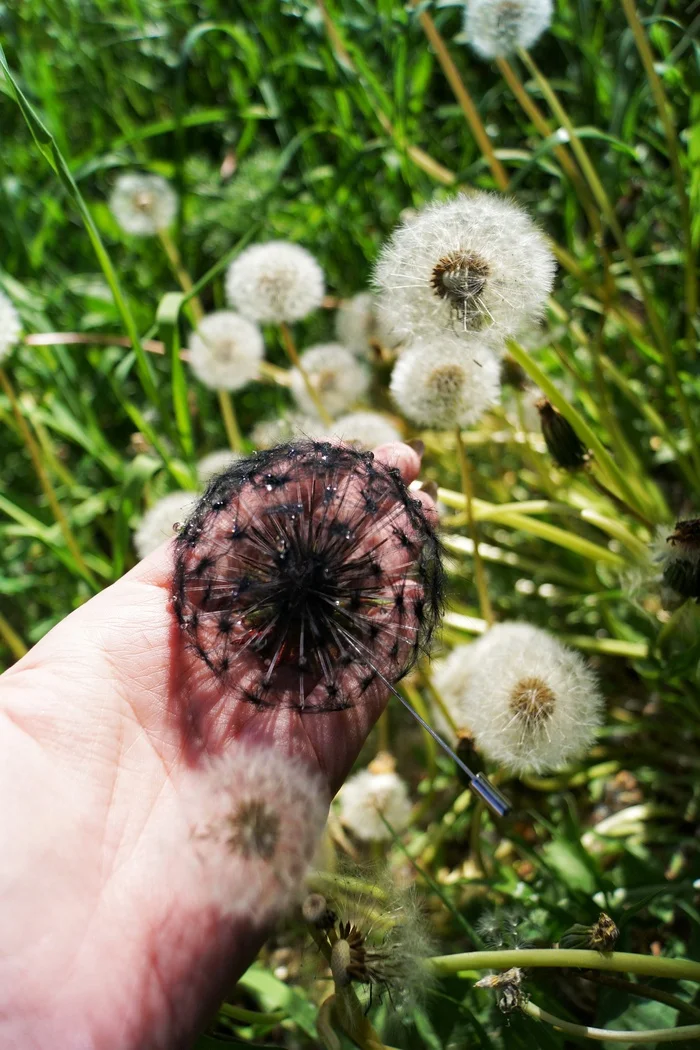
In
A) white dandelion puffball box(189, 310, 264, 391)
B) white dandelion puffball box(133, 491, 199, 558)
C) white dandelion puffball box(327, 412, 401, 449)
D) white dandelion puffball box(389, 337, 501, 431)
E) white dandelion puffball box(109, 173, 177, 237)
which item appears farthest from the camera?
white dandelion puffball box(109, 173, 177, 237)

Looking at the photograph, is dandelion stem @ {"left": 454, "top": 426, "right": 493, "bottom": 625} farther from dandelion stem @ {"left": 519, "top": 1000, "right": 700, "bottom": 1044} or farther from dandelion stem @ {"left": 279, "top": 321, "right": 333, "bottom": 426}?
dandelion stem @ {"left": 519, "top": 1000, "right": 700, "bottom": 1044}

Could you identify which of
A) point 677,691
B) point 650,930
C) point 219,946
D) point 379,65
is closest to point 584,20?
point 379,65

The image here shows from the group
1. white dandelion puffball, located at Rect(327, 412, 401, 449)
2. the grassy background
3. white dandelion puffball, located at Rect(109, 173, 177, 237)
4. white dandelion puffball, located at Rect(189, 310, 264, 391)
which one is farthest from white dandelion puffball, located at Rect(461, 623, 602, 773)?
white dandelion puffball, located at Rect(109, 173, 177, 237)

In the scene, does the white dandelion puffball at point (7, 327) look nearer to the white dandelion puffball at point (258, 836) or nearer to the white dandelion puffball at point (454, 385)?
the white dandelion puffball at point (454, 385)

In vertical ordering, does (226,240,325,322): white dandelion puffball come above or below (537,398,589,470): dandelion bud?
above

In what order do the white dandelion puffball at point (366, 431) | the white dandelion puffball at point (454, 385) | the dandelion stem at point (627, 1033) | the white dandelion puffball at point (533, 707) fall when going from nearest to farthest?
the dandelion stem at point (627, 1033) → the white dandelion puffball at point (533, 707) → the white dandelion puffball at point (454, 385) → the white dandelion puffball at point (366, 431)

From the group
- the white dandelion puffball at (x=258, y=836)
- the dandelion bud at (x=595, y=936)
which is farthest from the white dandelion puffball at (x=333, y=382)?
the dandelion bud at (x=595, y=936)
